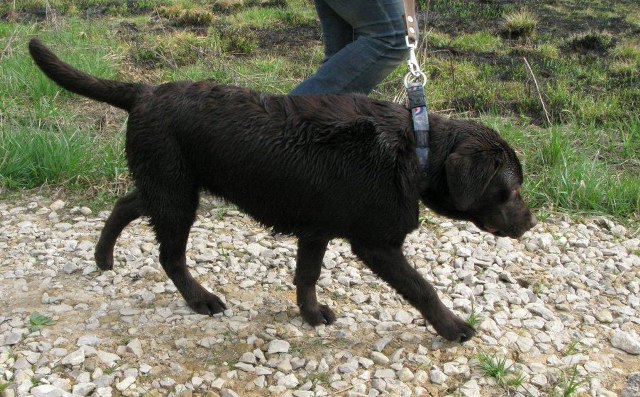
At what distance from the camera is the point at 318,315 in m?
3.46

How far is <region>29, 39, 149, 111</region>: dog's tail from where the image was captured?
3.29 m

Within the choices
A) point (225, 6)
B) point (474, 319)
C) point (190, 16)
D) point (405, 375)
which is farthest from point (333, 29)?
point (225, 6)

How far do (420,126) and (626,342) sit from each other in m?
1.44

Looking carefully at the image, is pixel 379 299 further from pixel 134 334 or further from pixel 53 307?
pixel 53 307

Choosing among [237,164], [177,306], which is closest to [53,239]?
[177,306]

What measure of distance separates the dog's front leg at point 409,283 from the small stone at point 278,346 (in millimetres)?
537

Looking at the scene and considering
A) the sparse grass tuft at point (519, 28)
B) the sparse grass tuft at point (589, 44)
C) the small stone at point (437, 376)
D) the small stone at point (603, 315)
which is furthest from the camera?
the sparse grass tuft at point (519, 28)

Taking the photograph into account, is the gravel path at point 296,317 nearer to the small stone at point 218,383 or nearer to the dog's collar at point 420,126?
the small stone at point 218,383

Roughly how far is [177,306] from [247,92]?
1159 mm

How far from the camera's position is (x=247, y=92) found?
3.21 metres

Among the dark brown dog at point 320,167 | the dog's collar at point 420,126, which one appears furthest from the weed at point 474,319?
the dog's collar at point 420,126

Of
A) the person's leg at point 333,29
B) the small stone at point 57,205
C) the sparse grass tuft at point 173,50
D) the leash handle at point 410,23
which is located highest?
the leash handle at point 410,23

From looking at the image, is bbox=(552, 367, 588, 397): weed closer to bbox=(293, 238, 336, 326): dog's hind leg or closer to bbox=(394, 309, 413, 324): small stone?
bbox=(394, 309, 413, 324): small stone

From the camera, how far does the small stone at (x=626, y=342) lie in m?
3.32
